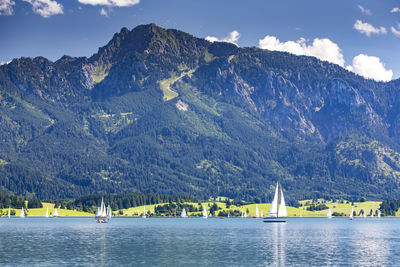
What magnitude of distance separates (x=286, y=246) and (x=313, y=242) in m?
18.9

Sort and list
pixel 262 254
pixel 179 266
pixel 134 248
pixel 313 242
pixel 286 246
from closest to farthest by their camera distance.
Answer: pixel 179 266 < pixel 262 254 < pixel 134 248 < pixel 286 246 < pixel 313 242

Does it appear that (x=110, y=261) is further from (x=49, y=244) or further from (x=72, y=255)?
(x=49, y=244)

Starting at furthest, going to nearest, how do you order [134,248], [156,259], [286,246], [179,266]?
1. [286,246]
2. [134,248]
3. [156,259]
4. [179,266]

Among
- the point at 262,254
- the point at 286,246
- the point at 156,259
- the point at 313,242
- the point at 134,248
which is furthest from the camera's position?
the point at 313,242

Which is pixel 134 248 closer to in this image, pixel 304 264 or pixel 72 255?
pixel 72 255

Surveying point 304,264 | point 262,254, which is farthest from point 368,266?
point 262,254

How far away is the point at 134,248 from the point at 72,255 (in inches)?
843

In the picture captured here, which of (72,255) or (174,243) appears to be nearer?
(72,255)

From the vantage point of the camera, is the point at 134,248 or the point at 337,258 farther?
the point at 134,248

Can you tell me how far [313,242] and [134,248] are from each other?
5508 cm

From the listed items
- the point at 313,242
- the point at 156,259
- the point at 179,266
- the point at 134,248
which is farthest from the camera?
→ the point at 313,242

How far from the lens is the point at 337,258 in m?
128

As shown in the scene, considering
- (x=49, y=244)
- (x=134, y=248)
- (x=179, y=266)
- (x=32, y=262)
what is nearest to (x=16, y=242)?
(x=49, y=244)

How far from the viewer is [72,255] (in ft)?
426
